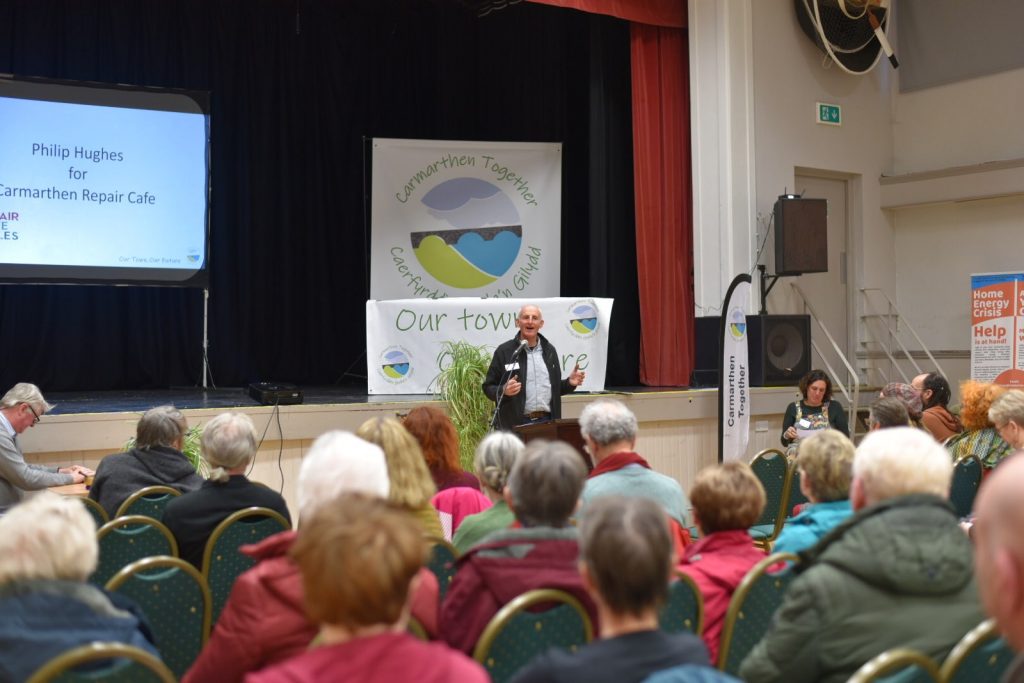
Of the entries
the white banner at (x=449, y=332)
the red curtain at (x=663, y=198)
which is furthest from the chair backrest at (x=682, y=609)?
the red curtain at (x=663, y=198)

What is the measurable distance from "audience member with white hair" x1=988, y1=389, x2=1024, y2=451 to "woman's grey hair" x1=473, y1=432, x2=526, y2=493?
2.18 meters

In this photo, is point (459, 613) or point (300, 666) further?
point (459, 613)

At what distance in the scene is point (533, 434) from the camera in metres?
5.25

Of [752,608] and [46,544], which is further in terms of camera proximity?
[752,608]

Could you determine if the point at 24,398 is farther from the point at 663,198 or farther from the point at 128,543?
the point at 663,198

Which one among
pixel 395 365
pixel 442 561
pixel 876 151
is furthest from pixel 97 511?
pixel 876 151

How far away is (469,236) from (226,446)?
19.1ft

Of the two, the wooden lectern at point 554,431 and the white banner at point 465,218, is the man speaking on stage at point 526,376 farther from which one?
the white banner at point 465,218

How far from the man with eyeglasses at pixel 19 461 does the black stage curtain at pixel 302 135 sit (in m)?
3.82

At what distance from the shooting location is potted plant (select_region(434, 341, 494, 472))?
6.21 metres

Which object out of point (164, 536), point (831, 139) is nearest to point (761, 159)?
point (831, 139)

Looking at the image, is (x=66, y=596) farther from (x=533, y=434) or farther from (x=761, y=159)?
(x=761, y=159)

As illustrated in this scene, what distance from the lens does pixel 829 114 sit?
9.01 m

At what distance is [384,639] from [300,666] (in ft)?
0.39
